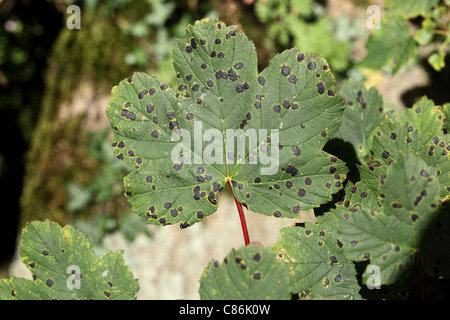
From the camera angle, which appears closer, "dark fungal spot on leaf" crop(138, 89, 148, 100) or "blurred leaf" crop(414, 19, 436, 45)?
"dark fungal spot on leaf" crop(138, 89, 148, 100)

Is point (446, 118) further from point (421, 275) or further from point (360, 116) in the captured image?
point (421, 275)

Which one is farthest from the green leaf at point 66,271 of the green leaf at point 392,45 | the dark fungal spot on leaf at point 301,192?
the green leaf at point 392,45

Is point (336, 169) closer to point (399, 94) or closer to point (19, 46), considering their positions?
point (399, 94)

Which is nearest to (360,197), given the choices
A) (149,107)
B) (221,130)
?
(221,130)

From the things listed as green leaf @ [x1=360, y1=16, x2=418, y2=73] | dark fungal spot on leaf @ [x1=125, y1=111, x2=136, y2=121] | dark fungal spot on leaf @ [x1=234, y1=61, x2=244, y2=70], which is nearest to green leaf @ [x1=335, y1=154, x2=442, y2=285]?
dark fungal spot on leaf @ [x1=234, y1=61, x2=244, y2=70]

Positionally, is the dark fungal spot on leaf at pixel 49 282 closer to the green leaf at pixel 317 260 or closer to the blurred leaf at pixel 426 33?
the green leaf at pixel 317 260

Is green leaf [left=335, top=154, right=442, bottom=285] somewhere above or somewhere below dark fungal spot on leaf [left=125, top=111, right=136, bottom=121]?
below

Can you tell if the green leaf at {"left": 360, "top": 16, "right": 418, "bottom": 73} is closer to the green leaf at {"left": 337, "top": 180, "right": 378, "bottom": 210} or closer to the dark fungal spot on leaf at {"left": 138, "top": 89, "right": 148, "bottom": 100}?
the green leaf at {"left": 337, "top": 180, "right": 378, "bottom": 210}

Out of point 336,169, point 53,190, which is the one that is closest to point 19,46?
point 53,190
